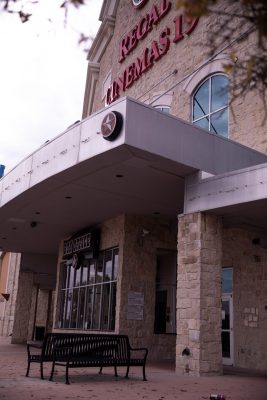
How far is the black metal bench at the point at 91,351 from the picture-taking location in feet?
26.8

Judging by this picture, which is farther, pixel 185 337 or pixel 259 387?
pixel 185 337

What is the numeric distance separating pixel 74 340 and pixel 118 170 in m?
3.87

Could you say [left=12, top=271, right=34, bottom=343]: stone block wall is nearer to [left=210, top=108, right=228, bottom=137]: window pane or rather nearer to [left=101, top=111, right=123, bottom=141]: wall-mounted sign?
[left=210, top=108, right=228, bottom=137]: window pane

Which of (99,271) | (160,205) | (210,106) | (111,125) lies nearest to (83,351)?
(111,125)

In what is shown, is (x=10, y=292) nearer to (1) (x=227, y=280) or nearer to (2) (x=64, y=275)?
(2) (x=64, y=275)

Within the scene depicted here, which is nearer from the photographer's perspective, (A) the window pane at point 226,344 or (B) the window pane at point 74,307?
(A) the window pane at point 226,344

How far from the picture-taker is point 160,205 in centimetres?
1335

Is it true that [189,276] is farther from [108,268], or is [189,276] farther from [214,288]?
[108,268]

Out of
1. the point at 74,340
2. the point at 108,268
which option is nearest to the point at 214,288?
the point at 74,340

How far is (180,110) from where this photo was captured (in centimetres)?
1662

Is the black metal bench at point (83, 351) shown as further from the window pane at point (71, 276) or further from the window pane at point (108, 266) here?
the window pane at point (71, 276)

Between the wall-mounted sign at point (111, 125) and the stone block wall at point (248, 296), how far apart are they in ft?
20.1

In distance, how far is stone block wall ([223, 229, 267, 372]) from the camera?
12523mm

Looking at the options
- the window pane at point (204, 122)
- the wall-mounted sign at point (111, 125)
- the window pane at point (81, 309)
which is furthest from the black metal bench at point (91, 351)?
the window pane at point (204, 122)
